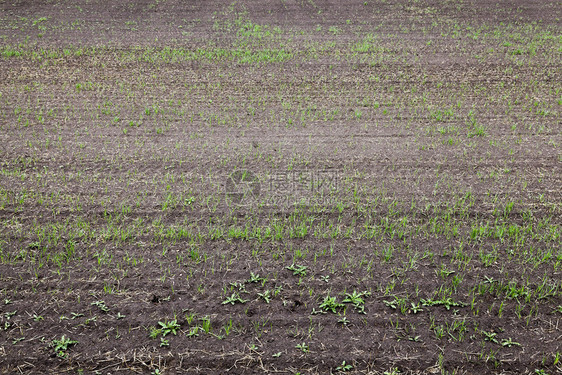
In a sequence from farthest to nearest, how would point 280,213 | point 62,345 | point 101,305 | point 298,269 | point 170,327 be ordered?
point 280,213 → point 298,269 → point 101,305 → point 170,327 → point 62,345

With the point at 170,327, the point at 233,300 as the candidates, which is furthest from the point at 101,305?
the point at 233,300

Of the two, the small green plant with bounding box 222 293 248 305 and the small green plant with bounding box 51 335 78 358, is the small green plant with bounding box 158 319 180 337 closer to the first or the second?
the small green plant with bounding box 222 293 248 305

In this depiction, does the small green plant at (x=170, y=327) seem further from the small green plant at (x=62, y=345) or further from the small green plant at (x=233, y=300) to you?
the small green plant at (x=62, y=345)

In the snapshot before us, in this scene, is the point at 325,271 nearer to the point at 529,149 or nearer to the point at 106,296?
the point at 106,296

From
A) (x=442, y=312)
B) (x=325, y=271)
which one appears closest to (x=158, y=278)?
(x=325, y=271)

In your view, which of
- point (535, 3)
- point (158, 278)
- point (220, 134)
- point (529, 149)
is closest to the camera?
point (158, 278)

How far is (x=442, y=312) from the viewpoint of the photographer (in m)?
3.91

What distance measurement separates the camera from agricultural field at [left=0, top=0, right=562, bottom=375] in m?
3.60

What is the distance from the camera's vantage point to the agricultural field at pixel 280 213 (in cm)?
360

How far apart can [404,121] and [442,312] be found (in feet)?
15.2

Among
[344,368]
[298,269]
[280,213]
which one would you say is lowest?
[344,368]

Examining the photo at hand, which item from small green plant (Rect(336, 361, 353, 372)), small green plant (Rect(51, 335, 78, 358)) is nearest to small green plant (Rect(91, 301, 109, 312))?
small green plant (Rect(51, 335, 78, 358))

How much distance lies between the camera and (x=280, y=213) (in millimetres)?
5297

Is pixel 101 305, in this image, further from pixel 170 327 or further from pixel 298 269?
pixel 298 269
